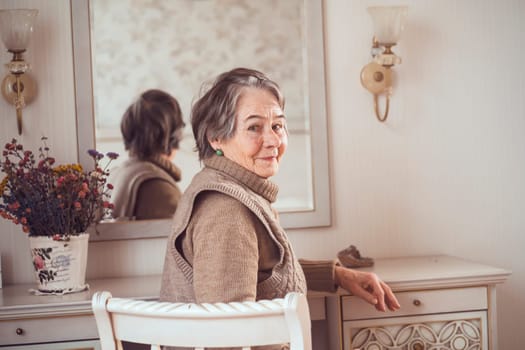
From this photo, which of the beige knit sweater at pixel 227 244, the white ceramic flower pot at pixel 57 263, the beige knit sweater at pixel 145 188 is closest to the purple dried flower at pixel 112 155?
the beige knit sweater at pixel 145 188

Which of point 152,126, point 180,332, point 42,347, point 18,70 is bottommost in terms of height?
point 42,347

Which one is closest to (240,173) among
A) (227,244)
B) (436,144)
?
(227,244)

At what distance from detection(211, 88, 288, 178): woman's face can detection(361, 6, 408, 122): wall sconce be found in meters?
0.92

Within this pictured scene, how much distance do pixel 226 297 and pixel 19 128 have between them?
139 centimetres

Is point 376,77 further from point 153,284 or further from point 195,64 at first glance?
point 153,284

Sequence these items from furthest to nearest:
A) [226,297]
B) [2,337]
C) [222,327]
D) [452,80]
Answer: [452,80] → [2,337] → [226,297] → [222,327]

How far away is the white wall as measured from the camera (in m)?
2.88

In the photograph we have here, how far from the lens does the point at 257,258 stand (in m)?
1.71

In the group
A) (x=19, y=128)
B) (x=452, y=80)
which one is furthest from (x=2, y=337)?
(x=452, y=80)

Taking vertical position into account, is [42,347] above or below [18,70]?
below

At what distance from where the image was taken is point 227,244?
5.46ft

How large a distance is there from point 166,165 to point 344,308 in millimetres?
846

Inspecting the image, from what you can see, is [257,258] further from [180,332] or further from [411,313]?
[411,313]

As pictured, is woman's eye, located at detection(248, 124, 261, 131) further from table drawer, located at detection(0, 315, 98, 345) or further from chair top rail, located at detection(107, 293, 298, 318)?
table drawer, located at detection(0, 315, 98, 345)
